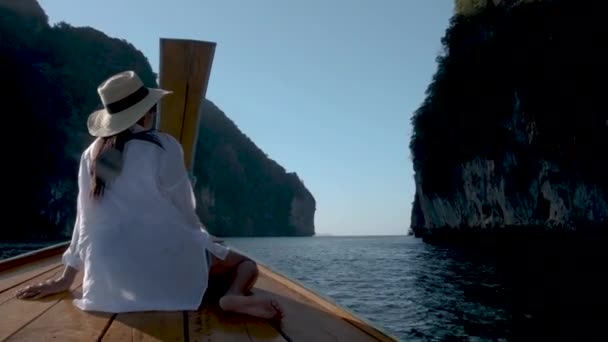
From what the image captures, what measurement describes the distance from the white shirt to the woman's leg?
0.14 meters

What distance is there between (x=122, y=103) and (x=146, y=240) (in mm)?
546

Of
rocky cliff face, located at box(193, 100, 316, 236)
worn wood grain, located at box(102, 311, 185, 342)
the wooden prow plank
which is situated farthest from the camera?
rocky cliff face, located at box(193, 100, 316, 236)

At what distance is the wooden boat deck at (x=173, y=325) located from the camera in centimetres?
181

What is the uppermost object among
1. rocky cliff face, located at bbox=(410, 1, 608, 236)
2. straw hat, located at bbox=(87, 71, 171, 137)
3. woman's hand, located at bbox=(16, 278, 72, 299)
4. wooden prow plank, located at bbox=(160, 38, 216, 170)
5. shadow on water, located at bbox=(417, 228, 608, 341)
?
rocky cliff face, located at bbox=(410, 1, 608, 236)

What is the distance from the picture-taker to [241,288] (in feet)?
7.55

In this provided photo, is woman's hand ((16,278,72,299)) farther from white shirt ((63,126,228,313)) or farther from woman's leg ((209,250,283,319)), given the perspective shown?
woman's leg ((209,250,283,319))

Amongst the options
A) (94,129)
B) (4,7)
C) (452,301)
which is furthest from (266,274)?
(4,7)

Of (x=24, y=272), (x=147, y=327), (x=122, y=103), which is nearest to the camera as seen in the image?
(x=147, y=327)

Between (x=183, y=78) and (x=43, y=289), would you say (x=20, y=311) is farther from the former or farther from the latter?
(x=183, y=78)

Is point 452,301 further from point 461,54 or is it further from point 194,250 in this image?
point 461,54

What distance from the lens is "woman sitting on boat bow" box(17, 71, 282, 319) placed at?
6.84ft

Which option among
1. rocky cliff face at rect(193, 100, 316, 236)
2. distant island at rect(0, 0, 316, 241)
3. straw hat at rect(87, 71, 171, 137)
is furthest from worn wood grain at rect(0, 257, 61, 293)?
rocky cliff face at rect(193, 100, 316, 236)

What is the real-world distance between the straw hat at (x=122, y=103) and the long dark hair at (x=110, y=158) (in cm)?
4

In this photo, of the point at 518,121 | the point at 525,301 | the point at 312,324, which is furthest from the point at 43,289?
the point at 518,121
